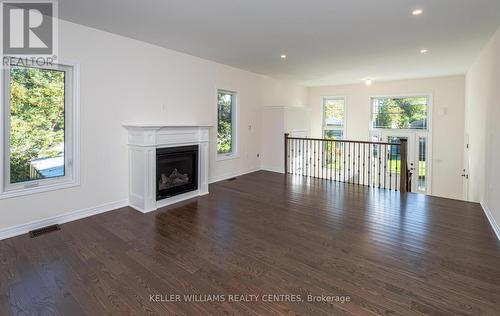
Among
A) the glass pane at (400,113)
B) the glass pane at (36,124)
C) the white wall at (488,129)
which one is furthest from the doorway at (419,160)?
the glass pane at (36,124)

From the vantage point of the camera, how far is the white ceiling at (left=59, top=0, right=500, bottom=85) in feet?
10.1

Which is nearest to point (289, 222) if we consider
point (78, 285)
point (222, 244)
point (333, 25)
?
point (222, 244)

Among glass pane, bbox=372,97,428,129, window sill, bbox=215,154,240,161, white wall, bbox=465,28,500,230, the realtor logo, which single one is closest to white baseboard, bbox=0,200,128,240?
the realtor logo

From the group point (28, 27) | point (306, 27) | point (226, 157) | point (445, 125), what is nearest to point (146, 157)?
point (28, 27)

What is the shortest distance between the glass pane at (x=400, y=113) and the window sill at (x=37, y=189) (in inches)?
315

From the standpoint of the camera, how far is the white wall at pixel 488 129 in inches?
136

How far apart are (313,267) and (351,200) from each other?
244 centimetres

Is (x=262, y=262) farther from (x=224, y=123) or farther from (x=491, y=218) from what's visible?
(x=224, y=123)

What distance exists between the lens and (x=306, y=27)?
373 centimetres

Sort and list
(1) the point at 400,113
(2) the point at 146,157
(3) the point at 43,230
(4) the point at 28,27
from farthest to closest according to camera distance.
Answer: (1) the point at 400,113 < (2) the point at 146,157 < (3) the point at 43,230 < (4) the point at 28,27

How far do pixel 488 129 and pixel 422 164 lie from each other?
13.5ft

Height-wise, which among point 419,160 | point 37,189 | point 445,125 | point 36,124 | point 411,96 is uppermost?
point 411,96

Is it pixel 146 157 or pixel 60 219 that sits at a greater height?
pixel 146 157

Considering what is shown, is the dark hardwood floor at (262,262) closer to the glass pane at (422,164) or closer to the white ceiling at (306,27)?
the white ceiling at (306,27)
